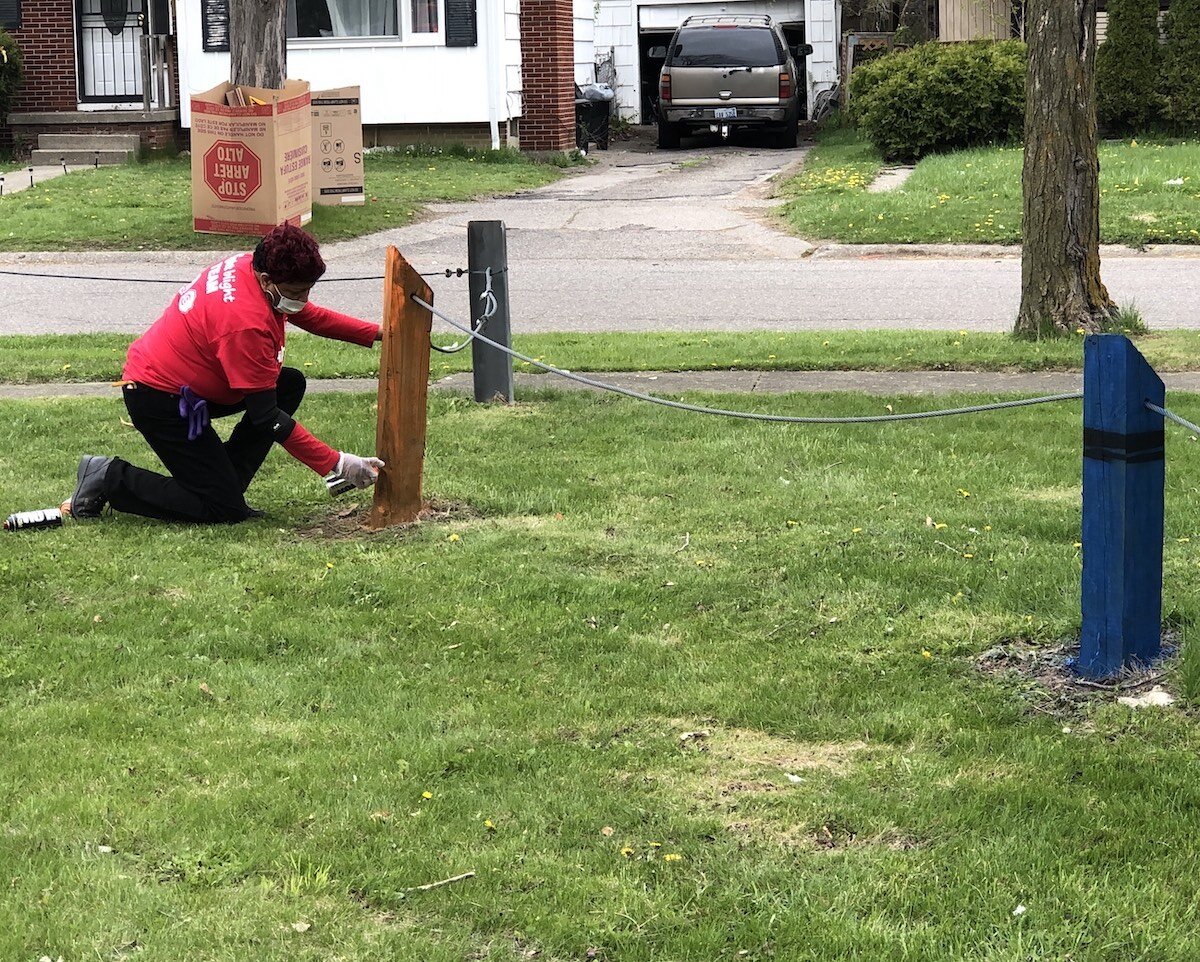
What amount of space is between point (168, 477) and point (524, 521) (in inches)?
57.3

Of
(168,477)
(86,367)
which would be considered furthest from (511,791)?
(86,367)

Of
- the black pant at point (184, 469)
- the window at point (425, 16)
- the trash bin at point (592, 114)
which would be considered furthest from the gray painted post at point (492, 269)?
the trash bin at point (592, 114)

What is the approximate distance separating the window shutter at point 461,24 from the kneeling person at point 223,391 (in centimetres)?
1693

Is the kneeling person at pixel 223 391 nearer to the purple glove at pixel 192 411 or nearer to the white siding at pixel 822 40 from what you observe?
the purple glove at pixel 192 411

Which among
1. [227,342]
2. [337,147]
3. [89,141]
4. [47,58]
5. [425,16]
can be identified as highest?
[425,16]

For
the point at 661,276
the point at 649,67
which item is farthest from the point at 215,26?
the point at 661,276

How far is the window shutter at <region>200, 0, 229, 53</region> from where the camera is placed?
74.8 ft

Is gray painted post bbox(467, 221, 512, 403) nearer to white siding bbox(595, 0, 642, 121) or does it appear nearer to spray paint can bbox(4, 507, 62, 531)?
spray paint can bbox(4, 507, 62, 531)

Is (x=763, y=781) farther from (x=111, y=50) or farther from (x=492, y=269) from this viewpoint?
(x=111, y=50)

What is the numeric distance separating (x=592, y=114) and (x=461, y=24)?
552 centimetres

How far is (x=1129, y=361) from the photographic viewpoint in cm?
442

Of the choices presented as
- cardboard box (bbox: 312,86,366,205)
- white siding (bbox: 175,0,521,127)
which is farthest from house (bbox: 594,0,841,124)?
cardboard box (bbox: 312,86,366,205)

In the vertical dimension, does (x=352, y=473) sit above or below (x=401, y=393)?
below

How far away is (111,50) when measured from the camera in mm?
23938
